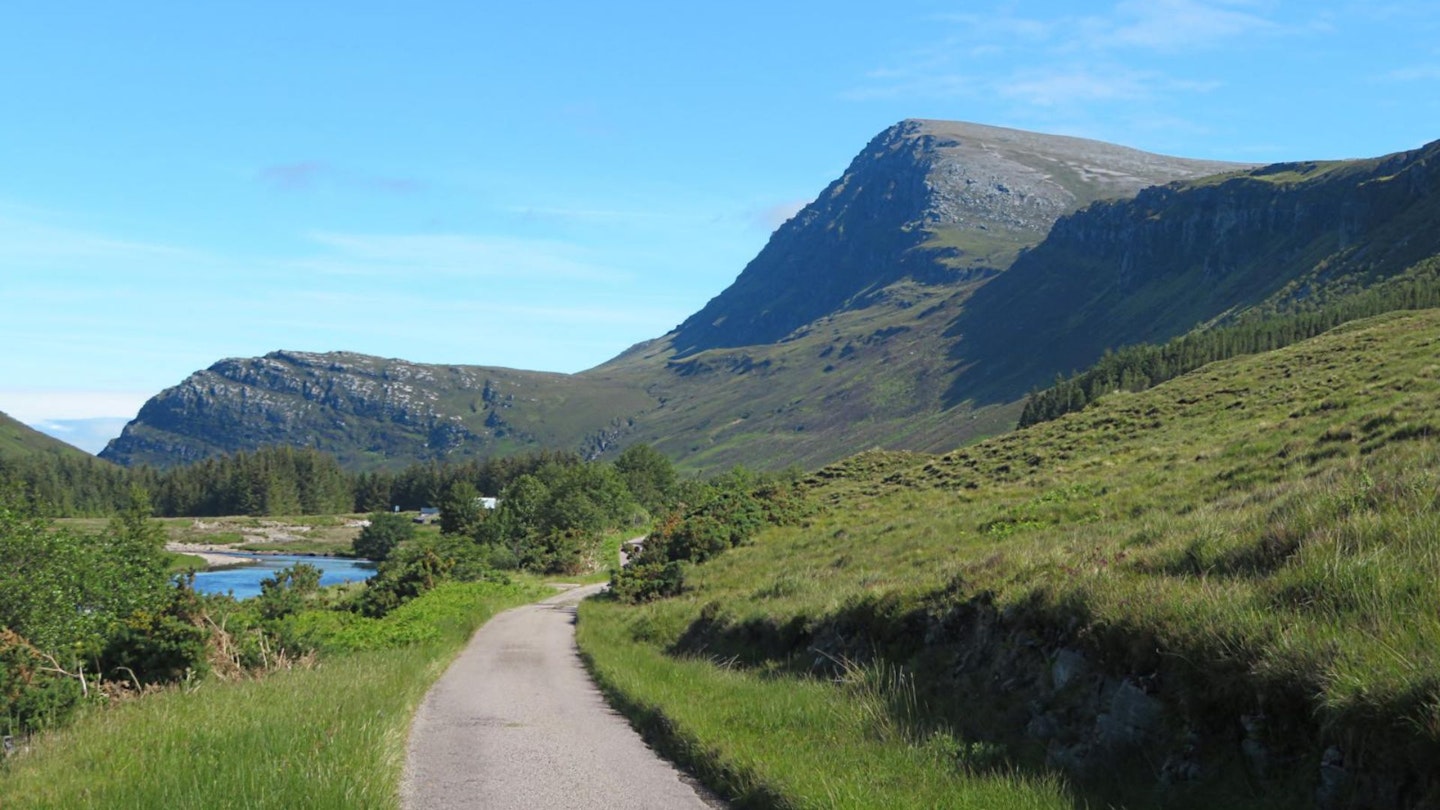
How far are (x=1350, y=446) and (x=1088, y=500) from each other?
249 inches

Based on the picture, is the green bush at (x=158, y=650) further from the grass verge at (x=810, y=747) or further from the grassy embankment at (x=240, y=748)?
the grass verge at (x=810, y=747)

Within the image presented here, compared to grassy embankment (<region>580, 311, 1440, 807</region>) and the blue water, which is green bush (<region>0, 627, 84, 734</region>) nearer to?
grassy embankment (<region>580, 311, 1440, 807</region>)

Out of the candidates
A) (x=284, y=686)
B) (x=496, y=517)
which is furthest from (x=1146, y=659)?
(x=496, y=517)

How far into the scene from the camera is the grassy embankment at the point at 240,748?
9.62 metres

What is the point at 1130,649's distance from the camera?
9609 mm

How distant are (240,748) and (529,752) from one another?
11.5 feet

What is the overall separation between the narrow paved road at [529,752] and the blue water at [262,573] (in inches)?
2383

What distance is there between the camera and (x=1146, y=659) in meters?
9.36

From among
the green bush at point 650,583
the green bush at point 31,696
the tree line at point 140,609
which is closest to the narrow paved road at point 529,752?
the tree line at point 140,609

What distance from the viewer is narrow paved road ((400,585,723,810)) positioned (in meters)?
10.9

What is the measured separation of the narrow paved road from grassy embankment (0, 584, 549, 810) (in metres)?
0.49

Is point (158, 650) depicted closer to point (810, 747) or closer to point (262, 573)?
point (810, 747)

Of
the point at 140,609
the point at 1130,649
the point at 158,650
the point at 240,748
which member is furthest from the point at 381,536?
the point at 1130,649

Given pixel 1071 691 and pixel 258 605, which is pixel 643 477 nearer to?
pixel 258 605
